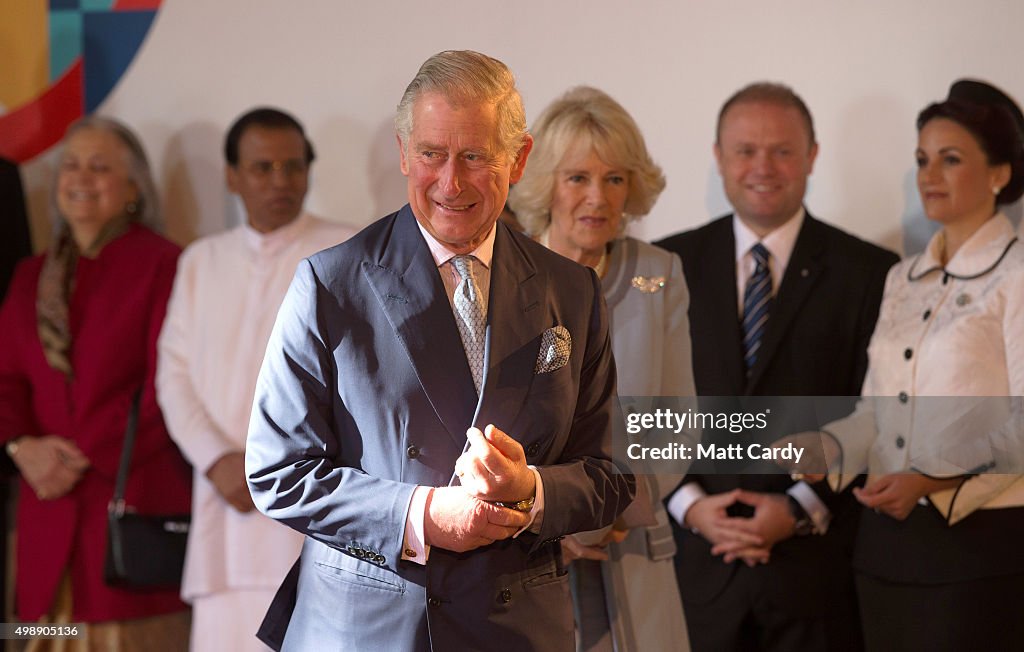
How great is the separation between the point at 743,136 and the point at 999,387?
3.01 feet

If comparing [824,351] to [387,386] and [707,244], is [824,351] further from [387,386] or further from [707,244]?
[387,386]

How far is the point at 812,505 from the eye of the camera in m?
3.15

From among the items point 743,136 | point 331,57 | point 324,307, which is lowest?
point 324,307

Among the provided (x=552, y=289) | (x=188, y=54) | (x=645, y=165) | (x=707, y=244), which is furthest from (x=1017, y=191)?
(x=188, y=54)

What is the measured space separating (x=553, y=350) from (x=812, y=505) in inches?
55.7

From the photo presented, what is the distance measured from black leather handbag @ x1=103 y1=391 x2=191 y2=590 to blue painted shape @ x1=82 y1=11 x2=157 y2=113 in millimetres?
1165

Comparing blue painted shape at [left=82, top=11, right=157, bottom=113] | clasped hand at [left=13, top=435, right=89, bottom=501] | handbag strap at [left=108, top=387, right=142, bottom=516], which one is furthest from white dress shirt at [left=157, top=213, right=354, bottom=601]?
blue painted shape at [left=82, top=11, right=157, bottom=113]

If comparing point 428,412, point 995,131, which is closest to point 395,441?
point 428,412

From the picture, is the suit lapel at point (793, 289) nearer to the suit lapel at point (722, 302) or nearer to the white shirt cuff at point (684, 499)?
the suit lapel at point (722, 302)

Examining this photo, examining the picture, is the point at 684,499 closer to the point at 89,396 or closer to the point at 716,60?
the point at 716,60

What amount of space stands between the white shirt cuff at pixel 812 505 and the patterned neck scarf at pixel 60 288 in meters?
2.20

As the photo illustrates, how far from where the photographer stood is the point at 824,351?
3168 millimetres

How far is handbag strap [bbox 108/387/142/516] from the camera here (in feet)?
11.5

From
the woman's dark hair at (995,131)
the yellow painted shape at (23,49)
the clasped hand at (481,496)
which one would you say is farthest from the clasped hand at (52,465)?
the woman's dark hair at (995,131)
